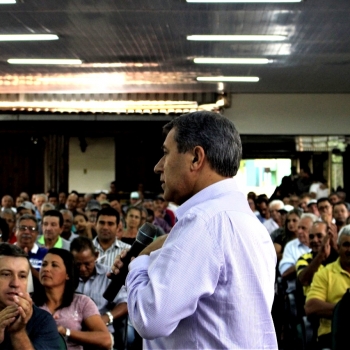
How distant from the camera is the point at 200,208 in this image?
2.22 metres

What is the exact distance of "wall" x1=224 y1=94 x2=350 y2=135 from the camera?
57.0 ft

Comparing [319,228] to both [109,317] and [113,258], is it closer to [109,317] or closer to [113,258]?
[113,258]

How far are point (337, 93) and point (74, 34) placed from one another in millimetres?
8096

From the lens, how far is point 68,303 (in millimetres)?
5555

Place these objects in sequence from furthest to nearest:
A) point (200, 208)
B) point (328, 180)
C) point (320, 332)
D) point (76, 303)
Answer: point (328, 180)
point (320, 332)
point (76, 303)
point (200, 208)

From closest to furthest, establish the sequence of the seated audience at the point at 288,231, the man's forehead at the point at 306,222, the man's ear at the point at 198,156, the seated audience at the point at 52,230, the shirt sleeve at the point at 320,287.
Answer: the man's ear at the point at 198,156
the shirt sleeve at the point at 320,287
the seated audience at the point at 52,230
the man's forehead at the point at 306,222
the seated audience at the point at 288,231

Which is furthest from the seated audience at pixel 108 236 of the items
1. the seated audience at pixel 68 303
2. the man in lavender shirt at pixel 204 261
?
the man in lavender shirt at pixel 204 261

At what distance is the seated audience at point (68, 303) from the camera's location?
5457mm

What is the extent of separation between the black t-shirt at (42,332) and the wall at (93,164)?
18.1 metres

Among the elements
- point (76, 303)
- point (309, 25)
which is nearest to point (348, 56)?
point (309, 25)

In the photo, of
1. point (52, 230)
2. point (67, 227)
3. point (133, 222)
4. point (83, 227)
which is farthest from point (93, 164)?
point (52, 230)

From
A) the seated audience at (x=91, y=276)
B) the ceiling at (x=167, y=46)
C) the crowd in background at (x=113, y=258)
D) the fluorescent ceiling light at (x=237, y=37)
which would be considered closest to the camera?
the crowd in background at (x=113, y=258)

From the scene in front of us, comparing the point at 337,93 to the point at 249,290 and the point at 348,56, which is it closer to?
the point at 348,56

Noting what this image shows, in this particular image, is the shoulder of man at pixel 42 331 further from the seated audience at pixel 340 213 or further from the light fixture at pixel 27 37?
the seated audience at pixel 340 213
